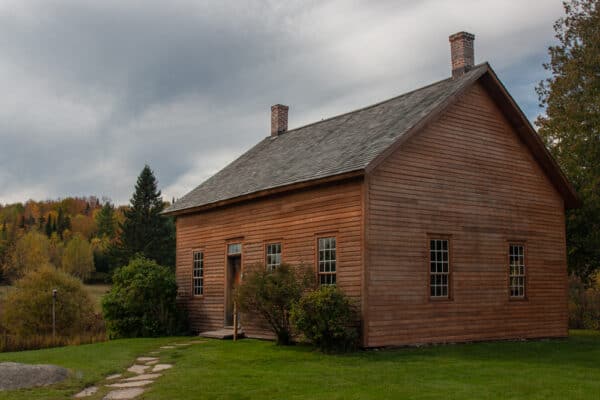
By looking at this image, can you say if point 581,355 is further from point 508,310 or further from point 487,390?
point 487,390

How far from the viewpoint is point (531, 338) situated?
1798 centimetres

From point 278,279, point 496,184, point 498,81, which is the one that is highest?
point 498,81

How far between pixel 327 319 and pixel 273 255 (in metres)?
4.34

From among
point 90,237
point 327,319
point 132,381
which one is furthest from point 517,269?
point 90,237

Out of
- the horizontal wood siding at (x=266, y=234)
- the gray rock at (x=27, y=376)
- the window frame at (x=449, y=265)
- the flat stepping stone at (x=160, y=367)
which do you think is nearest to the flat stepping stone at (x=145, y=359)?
the flat stepping stone at (x=160, y=367)

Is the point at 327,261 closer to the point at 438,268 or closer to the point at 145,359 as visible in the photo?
the point at 438,268

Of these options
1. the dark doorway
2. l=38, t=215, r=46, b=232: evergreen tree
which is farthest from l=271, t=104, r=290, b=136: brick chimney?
l=38, t=215, r=46, b=232: evergreen tree

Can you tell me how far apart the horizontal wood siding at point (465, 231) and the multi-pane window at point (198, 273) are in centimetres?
824

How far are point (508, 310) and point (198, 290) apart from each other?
9.99m

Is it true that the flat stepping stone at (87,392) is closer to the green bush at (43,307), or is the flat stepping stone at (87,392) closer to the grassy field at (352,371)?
the grassy field at (352,371)

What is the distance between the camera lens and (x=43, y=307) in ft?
79.5

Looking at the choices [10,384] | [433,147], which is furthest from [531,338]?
[10,384]

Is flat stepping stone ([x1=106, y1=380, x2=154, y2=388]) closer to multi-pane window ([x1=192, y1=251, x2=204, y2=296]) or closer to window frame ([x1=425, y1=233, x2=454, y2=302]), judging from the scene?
window frame ([x1=425, y1=233, x2=454, y2=302])

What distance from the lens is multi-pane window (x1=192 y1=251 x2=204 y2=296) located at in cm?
2138
